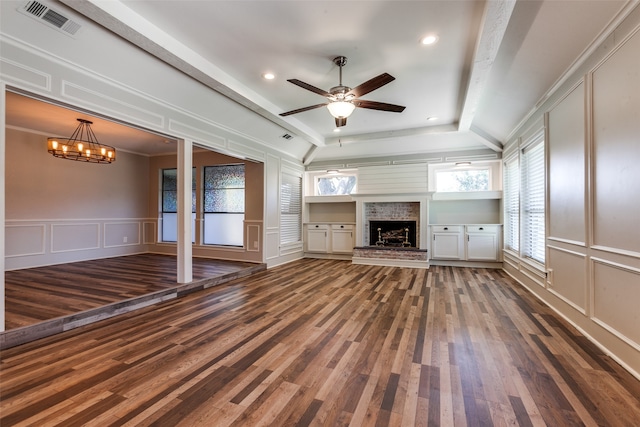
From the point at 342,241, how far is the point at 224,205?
3066mm

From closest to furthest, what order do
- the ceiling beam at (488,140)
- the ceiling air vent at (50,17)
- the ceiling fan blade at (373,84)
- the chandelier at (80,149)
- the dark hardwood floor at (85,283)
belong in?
the ceiling air vent at (50,17), the ceiling fan blade at (373,84), the dark hardwood floor at (85,283), the chandelier at (80,149), the ceiling beam at (488,140)

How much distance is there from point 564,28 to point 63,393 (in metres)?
4.80

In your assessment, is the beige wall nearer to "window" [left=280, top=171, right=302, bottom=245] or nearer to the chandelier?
the chandelier

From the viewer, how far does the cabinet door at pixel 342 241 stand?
7.16 meters

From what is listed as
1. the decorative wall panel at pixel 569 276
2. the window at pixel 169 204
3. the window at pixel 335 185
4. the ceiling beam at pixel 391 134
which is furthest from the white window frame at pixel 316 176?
the decorative wall panel at pixel 569 276

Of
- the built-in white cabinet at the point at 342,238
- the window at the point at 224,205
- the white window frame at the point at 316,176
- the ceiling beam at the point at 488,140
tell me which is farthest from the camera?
the white window frame at the point at 316,176

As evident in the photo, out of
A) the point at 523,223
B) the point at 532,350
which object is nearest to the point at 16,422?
the point at 532,350

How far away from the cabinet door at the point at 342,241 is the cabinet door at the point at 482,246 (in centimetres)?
270

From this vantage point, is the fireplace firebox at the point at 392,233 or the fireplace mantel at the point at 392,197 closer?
the fireplace mantel at the point at 392,197

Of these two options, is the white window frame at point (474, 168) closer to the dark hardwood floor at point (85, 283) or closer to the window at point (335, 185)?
the window at point (335, 185)

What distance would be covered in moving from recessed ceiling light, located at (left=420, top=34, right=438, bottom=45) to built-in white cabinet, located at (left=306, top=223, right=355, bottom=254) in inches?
185

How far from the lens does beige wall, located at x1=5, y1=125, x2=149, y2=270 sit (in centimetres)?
513

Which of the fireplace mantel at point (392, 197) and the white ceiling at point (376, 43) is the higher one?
the white ceiling at point (376, 43)

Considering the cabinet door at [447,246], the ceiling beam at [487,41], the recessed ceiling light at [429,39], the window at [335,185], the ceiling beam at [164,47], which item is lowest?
the cabinet door at [447,246]
